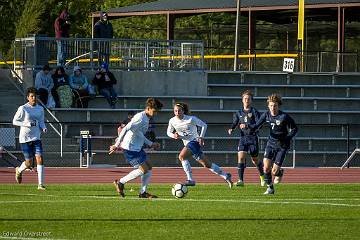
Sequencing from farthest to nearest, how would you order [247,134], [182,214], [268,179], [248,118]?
[247,134], [248,118], [268,179], [182,214]

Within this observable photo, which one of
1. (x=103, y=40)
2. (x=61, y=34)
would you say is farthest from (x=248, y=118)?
(x=61, y=34)

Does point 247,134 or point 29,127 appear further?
point 247,134

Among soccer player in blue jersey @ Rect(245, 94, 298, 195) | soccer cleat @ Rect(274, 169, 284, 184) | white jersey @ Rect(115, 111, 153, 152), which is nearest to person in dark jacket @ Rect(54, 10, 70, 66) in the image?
soccer cleat @ Rect(274, 169, 284, 184)

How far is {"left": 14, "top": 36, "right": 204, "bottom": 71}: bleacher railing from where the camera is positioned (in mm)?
35719

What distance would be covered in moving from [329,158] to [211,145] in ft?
12.0

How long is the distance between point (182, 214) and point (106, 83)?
18.2 meters

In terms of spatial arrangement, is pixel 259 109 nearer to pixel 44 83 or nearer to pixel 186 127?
pixel 44 83

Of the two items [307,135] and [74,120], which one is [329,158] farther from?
[74,120]

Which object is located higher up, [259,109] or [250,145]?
[259,109]

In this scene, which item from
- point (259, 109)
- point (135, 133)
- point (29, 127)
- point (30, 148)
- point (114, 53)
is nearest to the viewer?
point (135, 133)

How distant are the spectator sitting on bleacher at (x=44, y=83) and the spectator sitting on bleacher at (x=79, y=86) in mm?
706

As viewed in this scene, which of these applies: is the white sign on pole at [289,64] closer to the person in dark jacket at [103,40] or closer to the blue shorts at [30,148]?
the person in dark jacket at [103,40]

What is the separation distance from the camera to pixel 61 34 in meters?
36.8

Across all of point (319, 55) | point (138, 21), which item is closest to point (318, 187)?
point (319, 55)
